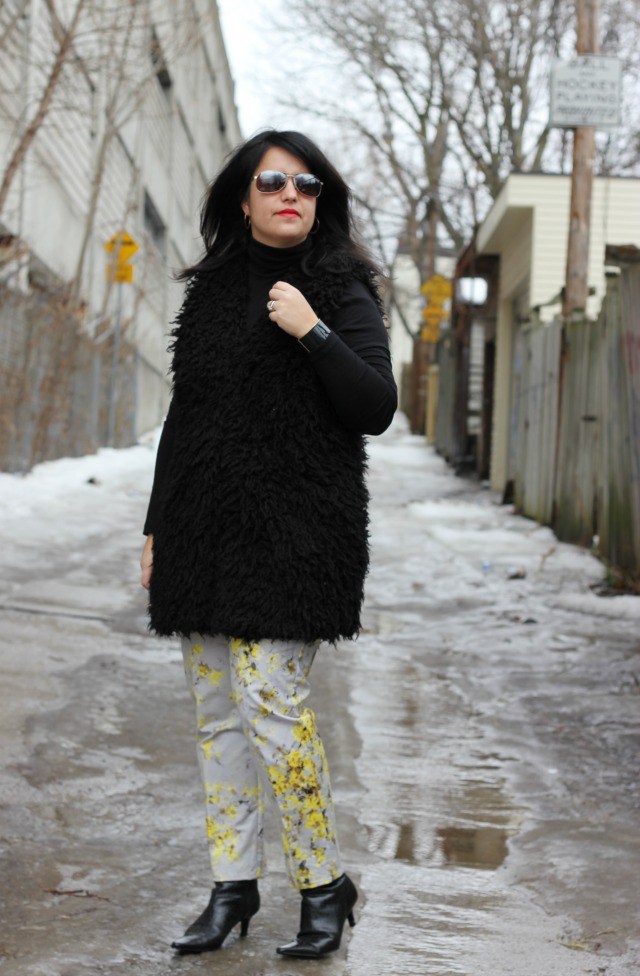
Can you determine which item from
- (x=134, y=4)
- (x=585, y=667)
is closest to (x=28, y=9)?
(x=134, y=4)

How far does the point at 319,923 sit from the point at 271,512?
37.0 inches

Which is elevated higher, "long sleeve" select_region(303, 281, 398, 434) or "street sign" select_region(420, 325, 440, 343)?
"street sign" select_region(420, 325, 440, 343)

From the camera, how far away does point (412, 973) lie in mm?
3240

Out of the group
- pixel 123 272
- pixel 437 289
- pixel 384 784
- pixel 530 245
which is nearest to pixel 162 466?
pixel 384 784

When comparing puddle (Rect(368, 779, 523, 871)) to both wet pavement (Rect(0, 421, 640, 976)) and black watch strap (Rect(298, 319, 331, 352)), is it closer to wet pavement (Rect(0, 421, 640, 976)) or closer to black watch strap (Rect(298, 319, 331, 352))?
wet pavement (Rect(0, 421, 640, 976))

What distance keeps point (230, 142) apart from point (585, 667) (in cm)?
4423

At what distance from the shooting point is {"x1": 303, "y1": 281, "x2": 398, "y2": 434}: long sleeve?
3100 millimetres

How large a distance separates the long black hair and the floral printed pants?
3.02 ft

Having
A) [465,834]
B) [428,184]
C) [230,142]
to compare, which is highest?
[230,142]

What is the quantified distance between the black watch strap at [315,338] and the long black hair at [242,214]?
10.1 inches

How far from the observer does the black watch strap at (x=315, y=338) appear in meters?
3.10

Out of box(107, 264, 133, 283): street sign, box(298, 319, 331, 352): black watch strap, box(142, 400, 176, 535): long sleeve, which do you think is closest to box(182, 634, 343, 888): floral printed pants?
box(142, 400, 176, 535): long sleeve

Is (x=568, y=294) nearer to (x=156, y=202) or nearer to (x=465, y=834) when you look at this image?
(x=465, y=834)

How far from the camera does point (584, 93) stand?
42.3 feet
